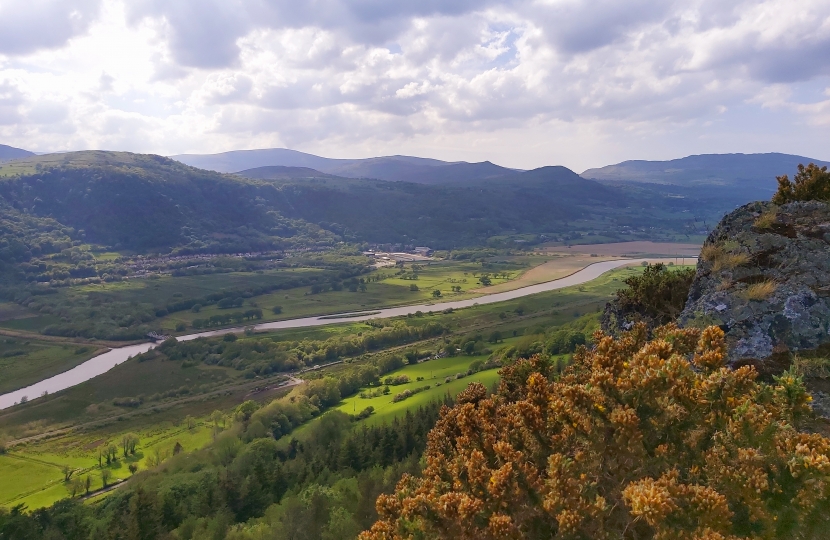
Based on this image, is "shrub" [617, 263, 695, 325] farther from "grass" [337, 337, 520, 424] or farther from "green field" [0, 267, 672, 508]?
"green field" [0, 267, 672, 508]

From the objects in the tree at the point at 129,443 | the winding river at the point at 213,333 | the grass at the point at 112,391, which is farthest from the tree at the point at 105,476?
the winding river at the point at 213,333

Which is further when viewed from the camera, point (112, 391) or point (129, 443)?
point (112, 391)

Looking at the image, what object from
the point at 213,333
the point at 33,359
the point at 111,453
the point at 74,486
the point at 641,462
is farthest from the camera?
the point at 213,333

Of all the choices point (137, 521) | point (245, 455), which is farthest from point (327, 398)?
point (137, 521)

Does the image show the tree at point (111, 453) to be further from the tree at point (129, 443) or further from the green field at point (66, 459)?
the tree at point (129, 443)

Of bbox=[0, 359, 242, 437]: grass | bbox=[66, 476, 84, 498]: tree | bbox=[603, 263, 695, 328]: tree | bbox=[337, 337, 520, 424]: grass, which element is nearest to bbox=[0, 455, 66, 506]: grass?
bbox=[66, 476, 84, 498]: tree

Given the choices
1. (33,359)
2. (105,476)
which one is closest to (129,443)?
(105,476)

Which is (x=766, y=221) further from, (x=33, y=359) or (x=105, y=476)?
(x=33, y=359)
